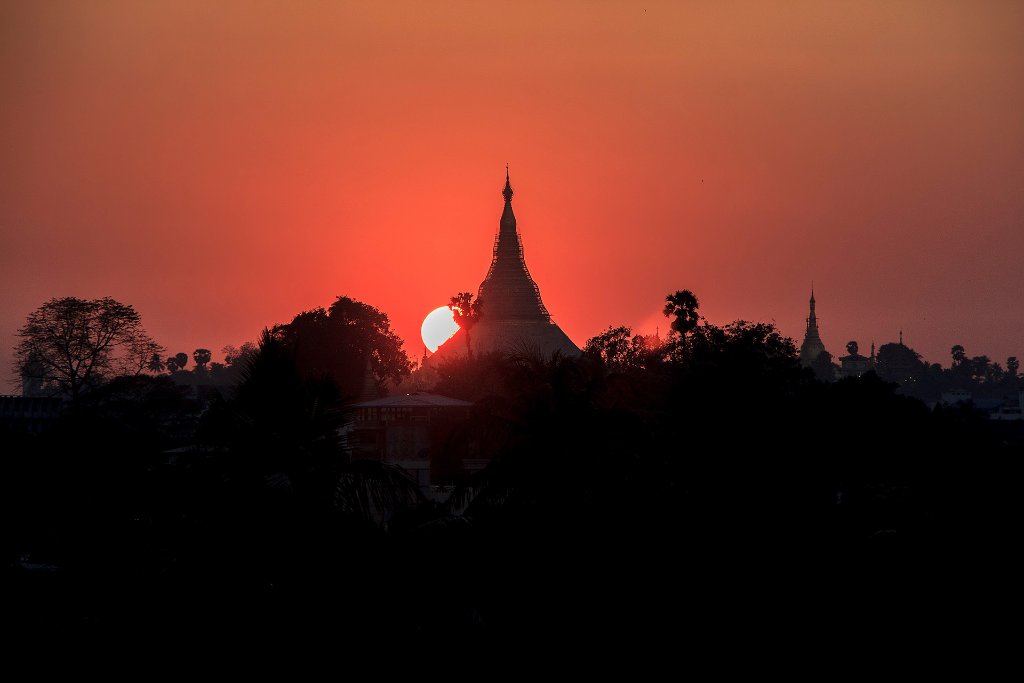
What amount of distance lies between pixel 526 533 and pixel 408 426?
30.5 metres

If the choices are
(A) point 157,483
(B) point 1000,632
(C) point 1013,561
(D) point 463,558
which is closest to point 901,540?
(C) point 1013,561

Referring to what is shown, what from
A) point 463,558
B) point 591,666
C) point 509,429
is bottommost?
point 591,666

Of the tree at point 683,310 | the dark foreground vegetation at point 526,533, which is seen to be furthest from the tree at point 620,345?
the dark foreground vegetation at point 526,533

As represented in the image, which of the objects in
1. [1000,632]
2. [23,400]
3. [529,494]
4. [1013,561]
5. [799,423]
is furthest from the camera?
[23,400]

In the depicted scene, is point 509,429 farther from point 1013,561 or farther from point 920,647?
point 1013,561

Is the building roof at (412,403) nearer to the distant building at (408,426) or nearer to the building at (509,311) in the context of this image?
the distant building at (408,426)

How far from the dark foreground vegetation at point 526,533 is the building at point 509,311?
345 feet

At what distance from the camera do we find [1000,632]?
889 inches

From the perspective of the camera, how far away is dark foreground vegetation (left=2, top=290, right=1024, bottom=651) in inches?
637

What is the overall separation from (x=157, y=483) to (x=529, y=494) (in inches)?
201

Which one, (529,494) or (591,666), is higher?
(529,494)

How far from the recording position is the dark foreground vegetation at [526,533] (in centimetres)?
1619

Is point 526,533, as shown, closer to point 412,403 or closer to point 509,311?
point 412,403

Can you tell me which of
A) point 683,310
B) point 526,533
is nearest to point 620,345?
point 683,310
